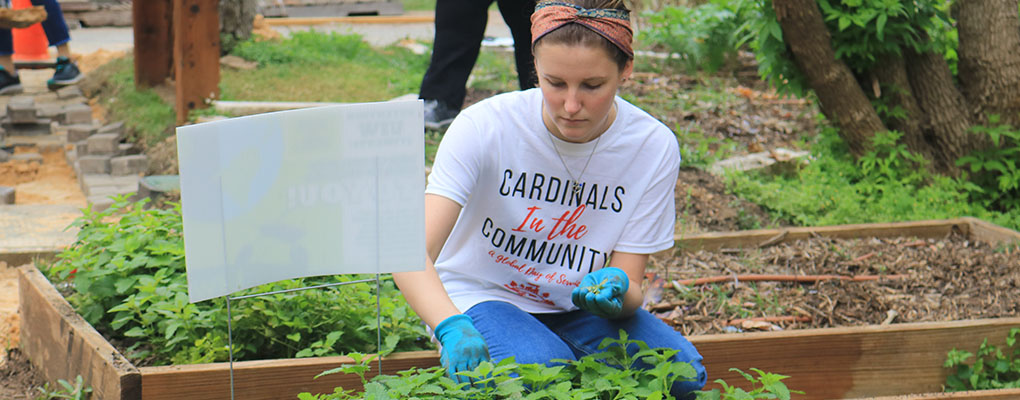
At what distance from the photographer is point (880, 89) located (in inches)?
183

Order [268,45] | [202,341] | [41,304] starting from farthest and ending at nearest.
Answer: [268,45]
[41,304]
[202,341]

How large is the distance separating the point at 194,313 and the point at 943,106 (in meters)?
3.82

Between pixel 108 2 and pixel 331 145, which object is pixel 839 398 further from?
pixel 108 2

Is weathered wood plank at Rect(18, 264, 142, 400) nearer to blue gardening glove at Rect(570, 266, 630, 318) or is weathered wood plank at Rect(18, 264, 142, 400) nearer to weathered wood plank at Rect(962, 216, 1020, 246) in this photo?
blue gardening glove at Rect(570, 266, 630, 318)

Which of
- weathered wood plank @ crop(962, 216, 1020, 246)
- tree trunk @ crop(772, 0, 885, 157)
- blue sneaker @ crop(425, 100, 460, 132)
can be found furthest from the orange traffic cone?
weathered wood plank @ crop(962, 216, 1020, 246)

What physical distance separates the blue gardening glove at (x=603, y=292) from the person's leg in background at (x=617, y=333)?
0.17 metres

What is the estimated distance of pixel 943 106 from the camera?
4.56 metres

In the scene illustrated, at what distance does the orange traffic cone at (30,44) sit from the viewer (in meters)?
7.82

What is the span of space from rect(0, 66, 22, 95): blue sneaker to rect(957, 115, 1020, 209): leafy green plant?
6.94m

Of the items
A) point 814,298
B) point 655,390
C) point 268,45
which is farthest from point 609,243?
point 268,45

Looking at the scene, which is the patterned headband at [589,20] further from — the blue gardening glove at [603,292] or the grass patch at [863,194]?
the grass patch at [863,194]

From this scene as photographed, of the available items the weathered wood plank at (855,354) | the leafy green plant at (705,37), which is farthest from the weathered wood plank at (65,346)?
the leafy green plant at (705,37)

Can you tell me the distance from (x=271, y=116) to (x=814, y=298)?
2.25 meters

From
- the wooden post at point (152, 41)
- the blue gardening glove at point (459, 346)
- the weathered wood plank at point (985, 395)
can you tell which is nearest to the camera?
the blue gardening glove at point (459, 346)
